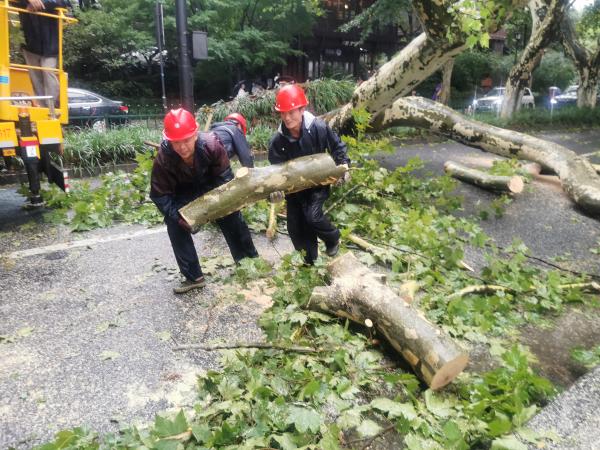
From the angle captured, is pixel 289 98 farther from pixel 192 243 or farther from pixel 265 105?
pixel 265 105

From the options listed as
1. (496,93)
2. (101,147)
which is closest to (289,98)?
(101,147)

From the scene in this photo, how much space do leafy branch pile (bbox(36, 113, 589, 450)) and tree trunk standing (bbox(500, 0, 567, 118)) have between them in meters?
11.8

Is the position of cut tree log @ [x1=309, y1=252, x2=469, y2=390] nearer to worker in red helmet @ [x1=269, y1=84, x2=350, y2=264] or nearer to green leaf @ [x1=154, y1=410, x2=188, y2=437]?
worker in red helmet @ [x1=269, y1=84, x2=350, y2=264]

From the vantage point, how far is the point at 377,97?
7125mm

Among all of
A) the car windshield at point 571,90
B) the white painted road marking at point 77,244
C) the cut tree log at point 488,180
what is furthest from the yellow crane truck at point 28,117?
the car windshield at point 571,90

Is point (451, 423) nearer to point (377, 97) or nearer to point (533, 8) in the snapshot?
point (377, 97)

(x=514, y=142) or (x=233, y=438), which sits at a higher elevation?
(x=514, y=142)

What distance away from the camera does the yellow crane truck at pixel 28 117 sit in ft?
16.7

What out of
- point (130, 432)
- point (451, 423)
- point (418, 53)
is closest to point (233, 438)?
point (130, 432)

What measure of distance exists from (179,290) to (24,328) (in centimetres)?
116

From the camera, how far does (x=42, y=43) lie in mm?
5570

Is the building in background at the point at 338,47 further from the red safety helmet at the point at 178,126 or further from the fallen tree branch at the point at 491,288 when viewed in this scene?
the red safety helmet at the point at 178,126

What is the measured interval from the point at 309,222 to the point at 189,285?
1.19 m

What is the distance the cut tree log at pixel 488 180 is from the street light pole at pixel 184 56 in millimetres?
4803
